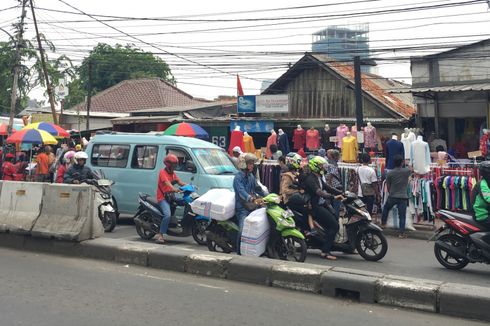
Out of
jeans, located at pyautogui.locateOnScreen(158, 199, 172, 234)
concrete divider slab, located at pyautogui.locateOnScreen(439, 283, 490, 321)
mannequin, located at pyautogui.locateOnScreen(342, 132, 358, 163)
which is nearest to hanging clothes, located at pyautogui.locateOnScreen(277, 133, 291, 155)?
mannequin, located at pyautogui.locateOnScreen(342, 132, 358, 163)

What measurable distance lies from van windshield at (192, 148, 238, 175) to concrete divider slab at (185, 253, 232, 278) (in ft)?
11.4

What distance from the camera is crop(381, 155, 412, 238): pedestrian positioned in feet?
31.9

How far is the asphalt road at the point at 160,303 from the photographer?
4.80m

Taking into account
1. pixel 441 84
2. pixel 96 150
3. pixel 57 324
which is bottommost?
pixel 57 324

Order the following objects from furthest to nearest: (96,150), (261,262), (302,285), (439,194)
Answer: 1. (96,150)
2. (439,194)
3. (261,262)
4. (302,285)

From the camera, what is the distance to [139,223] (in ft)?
29.6

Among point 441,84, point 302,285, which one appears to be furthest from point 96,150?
point 441,84

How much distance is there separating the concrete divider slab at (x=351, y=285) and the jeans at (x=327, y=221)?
145 cm

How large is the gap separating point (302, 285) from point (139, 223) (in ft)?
13.0

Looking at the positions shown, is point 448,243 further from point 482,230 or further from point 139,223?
point 139,223

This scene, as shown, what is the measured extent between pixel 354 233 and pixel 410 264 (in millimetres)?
960

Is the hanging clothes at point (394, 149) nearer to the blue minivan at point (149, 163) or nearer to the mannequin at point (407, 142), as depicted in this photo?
the mannequin at point (407, 142)

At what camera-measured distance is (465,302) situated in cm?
506

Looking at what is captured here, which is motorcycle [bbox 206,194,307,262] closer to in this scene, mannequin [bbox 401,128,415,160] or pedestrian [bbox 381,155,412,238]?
pedestrian [bbox 381,155,412,238]
